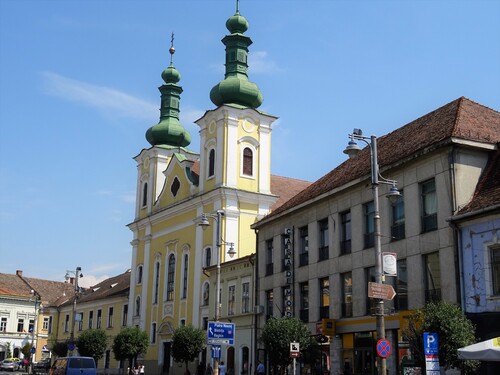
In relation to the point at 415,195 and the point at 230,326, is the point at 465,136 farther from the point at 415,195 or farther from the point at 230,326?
the point at 230,326

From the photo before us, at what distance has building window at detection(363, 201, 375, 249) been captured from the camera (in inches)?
1176

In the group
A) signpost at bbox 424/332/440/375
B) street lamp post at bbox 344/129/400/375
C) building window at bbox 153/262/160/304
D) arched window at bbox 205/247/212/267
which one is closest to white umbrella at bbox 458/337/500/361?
signpost at bbox 424/332/440/375

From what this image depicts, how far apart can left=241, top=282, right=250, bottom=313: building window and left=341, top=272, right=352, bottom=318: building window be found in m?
10.6

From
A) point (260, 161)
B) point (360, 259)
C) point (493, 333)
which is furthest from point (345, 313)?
point (260, 161)

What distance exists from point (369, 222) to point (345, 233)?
199 cm

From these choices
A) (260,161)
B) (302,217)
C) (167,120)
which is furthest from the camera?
(167,120)

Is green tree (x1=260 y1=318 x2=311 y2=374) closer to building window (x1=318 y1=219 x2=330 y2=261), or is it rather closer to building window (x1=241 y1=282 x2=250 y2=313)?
building window (x1=318 y1=219 x2=330 y2=261)

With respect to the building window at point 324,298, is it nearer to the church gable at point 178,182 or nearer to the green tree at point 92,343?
the church gable at point 178,182

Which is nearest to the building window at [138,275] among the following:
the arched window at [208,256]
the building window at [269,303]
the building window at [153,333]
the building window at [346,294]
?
the building window at [153,333]

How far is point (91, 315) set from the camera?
73.1 m

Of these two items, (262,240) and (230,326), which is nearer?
(230,326)

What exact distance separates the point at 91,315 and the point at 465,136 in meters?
55.2

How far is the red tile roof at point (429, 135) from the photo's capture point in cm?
2686

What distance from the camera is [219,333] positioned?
27.3 metres
